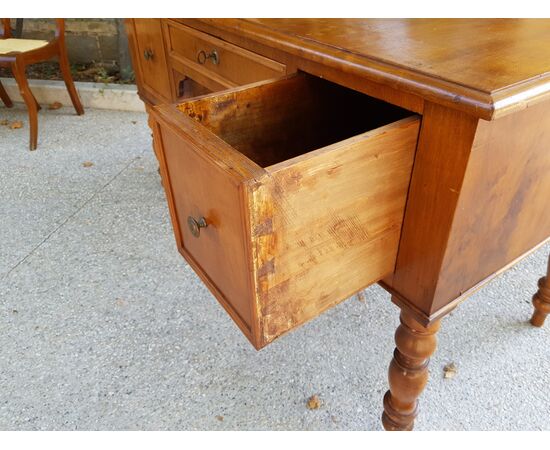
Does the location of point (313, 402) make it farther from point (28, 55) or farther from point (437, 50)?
point (28, 55)

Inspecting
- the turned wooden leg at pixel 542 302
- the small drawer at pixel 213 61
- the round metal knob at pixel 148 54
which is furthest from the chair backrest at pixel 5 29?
the turned wooden leg at pixel 542 302

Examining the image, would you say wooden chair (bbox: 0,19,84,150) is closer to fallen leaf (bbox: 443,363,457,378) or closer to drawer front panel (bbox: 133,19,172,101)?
drawer front panel (bbox: 133,19,172,101)

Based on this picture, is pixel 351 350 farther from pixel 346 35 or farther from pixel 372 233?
pixel 346 35

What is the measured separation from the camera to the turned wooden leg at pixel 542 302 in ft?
4.21

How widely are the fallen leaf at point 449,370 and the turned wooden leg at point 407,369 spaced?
0.90ft

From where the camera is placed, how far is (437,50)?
66 centimetres

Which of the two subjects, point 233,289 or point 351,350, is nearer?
point 233,289

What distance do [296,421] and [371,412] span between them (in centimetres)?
19

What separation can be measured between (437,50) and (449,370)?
35.1 inches

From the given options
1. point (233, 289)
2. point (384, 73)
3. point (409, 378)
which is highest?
point (384, 73)

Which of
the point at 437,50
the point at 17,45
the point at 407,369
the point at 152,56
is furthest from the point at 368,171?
the point at 17,45

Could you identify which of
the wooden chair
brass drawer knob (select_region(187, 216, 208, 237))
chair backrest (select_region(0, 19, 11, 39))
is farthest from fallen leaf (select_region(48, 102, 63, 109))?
brass drawer knob (select_region(187, 216, 208, 237))

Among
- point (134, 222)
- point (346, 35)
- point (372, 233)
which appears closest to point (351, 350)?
point (372, 233)

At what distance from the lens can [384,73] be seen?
0.60m
